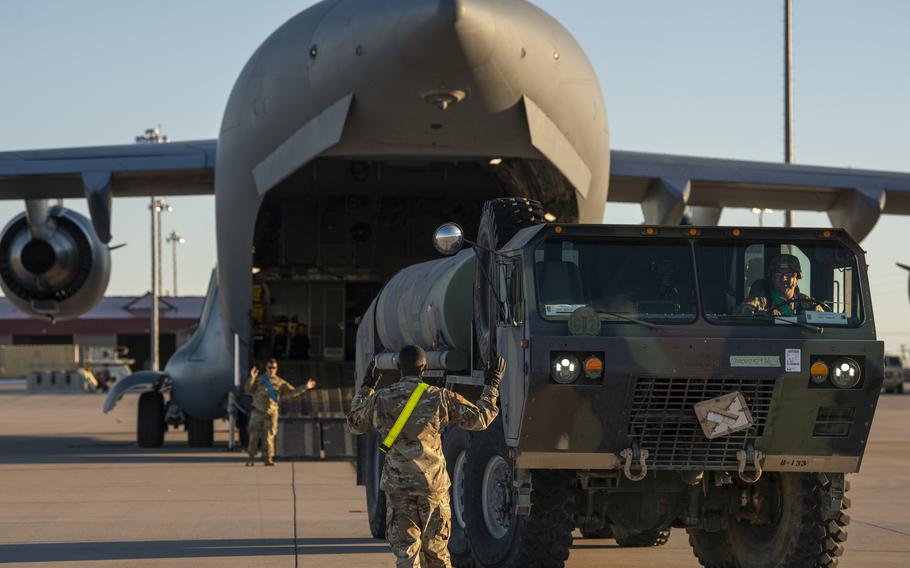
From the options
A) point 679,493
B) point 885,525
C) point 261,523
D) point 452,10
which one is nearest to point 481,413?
point 679,493

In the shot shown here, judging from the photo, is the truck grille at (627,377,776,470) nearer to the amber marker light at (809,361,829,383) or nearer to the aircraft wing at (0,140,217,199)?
the amber marker light at (809,361,829,383)

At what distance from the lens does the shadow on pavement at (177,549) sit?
9.83 metres

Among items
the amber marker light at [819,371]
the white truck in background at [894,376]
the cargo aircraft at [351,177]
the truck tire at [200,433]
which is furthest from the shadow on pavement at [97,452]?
the white truck in background at [894,376]

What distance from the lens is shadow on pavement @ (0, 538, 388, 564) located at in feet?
32.2

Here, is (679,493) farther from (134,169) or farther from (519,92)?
(134,169)

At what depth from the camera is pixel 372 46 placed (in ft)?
50.0

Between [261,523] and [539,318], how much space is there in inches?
197

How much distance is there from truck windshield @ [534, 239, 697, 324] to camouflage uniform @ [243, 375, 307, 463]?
1002 centimetres

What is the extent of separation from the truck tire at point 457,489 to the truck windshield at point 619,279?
144 centimetres

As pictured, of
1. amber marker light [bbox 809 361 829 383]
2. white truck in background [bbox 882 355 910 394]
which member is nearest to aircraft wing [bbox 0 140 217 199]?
amber marker light [bbox 809 361 829 383]

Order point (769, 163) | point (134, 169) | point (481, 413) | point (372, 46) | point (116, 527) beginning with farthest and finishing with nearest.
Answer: point (769, 163)
point (134, 169)
point (372, 46)
point (116, 527)
point (481, 413)

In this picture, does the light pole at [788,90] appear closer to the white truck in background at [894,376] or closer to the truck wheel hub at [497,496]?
the white truck in background at [894,376]

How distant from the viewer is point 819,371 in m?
7.81

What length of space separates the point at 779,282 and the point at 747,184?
13589mm
